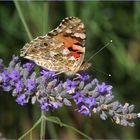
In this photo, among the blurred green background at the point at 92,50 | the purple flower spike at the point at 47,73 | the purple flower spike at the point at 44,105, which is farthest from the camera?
the blurred green background at the point at 92,50

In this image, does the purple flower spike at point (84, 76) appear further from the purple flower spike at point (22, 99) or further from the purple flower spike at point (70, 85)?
the purple flower spike at point (22, 99)

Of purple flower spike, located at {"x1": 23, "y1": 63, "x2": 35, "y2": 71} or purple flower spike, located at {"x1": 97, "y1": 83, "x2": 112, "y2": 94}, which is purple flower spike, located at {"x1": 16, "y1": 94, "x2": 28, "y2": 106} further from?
purple flower spike, located at {"x1": 97, "y1": 83, "x2": 112, "y2": 94}

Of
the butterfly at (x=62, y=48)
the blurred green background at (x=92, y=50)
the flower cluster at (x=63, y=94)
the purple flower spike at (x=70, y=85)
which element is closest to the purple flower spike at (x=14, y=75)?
the flower cluster at (x=63, y=94)

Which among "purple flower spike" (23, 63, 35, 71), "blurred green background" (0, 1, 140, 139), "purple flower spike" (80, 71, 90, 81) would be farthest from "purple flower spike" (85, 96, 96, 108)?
"blurred green background" (0, 1, 140, 139)

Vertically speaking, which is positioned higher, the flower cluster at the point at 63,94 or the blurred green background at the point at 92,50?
the blurred green background at the point at 92,50

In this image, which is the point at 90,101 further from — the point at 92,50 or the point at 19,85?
the point at 92,50

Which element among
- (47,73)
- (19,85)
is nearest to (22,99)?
(19,85)

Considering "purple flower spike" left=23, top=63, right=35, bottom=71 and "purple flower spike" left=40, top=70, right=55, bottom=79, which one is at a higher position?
"purple flower spike" left=23, top=63, right=35, bottom=71
